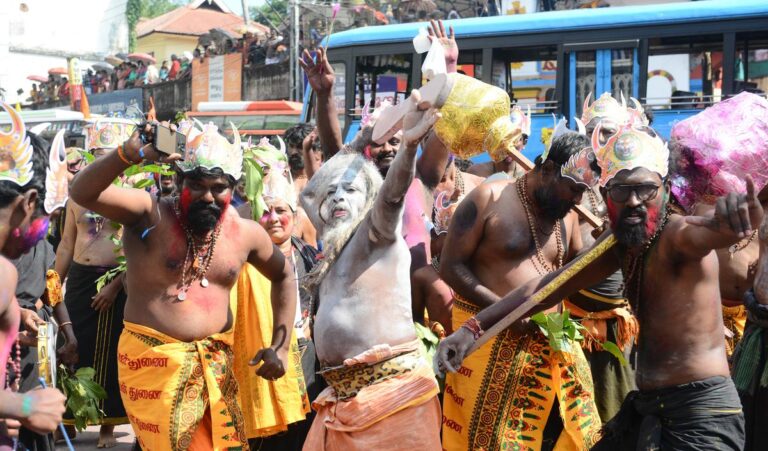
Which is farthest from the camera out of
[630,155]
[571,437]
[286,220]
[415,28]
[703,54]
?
[415,28]

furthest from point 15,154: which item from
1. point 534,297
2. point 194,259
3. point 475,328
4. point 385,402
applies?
point 534,297

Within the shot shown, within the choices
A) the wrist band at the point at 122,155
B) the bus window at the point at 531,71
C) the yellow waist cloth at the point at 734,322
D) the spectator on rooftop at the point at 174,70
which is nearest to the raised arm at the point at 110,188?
the wrist band at the point at 122,155

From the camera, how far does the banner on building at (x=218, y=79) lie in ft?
94.9

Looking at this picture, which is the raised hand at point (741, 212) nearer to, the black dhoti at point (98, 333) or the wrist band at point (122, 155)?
the wrist band at point (122, 155)

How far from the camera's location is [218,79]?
97.1 feet

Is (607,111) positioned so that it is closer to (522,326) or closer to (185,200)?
(522,326)

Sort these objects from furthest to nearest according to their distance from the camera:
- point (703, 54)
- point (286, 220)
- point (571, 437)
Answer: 1. point (703, 54)
2. point (286, 220)
3. point (571, 437)

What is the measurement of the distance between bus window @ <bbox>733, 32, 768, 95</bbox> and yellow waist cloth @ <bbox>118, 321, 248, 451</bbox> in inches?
343

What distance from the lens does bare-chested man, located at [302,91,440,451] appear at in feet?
12.9

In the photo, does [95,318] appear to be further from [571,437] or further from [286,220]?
[571,437]

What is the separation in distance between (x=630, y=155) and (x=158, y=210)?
224 cm

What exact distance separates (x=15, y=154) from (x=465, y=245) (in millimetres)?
2407

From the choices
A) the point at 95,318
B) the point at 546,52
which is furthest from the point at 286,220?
the point at 546,52

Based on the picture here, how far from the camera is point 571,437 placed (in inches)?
194
